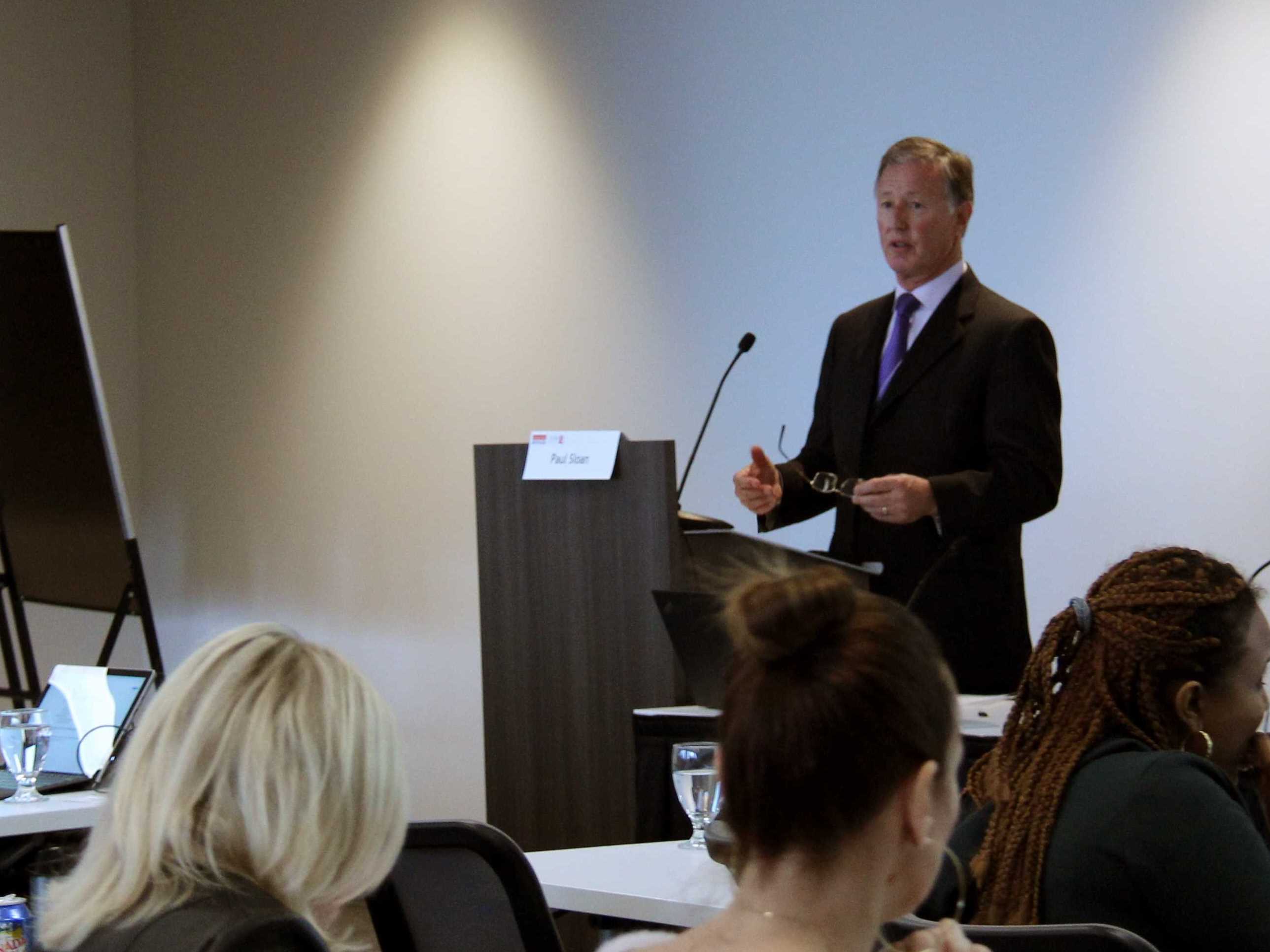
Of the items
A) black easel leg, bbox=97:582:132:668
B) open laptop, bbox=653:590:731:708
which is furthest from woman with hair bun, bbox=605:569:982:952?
black easel leg, bbox=97:582:132:668

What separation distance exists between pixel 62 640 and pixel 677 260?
9.56 feet

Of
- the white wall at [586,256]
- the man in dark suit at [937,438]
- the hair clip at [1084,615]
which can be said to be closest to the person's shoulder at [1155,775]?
the hair clip at [1084,615]

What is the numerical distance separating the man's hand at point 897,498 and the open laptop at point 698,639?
38 cm

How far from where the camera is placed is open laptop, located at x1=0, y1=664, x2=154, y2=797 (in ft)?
8.75

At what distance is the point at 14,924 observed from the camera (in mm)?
2402

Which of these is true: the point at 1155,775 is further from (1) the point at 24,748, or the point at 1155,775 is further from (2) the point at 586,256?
(2) the point at 586,256

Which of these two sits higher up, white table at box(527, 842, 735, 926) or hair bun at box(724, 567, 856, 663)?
hair bun at box(724, 567, 856, 663)

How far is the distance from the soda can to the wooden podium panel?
3.25 ft

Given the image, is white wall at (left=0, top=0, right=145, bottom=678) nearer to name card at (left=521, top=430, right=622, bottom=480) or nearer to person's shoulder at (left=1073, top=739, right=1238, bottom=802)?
name card at (left=521, top=430, right=622, bottom=480)

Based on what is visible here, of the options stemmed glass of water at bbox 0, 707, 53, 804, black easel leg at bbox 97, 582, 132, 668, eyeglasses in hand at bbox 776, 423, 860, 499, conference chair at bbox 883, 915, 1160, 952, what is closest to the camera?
conference chair at bbox 883, 915, 1160, 952

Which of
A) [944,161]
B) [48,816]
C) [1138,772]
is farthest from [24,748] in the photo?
[944,161]

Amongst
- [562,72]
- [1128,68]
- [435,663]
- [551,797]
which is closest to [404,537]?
[435,663]

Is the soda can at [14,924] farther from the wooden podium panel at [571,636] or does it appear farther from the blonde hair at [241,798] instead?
the blonde hair at [241,798]

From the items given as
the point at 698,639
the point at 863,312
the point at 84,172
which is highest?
the point at 84,172
